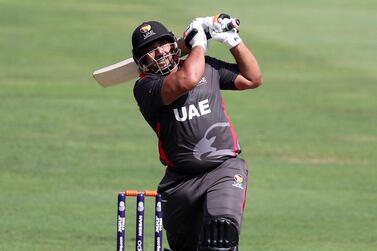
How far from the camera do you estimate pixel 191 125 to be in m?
8.48

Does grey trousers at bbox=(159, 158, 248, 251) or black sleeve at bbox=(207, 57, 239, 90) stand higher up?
black sleeve at bbox=(207, 57, 239, 90)

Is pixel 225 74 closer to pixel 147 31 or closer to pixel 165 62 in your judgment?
pixel 165 62

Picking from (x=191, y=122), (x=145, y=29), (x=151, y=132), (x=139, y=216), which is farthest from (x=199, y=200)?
(x=151, y=132)

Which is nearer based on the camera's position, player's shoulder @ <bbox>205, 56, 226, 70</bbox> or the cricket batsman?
the cricket batsman

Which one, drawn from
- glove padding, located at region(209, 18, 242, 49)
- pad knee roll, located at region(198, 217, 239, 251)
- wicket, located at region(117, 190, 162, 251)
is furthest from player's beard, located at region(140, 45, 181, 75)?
pad knee roll, located at region(198, 217, 239, 251)

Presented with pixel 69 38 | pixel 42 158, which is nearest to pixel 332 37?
pixel 69 38

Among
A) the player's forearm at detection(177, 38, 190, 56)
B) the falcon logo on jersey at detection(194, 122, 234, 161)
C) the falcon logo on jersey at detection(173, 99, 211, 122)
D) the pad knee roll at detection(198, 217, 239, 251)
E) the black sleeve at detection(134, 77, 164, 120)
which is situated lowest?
the pad knee roll at detection(198, 217, 239, 251)

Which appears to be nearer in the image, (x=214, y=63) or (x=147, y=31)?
(x=147, y=31)

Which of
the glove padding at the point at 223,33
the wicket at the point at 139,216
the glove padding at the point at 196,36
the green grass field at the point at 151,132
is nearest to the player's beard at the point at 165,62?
the glove padding at the point at 196,36

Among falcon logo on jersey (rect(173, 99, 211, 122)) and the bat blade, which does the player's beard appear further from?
the bat blade

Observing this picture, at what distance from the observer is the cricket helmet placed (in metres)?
8.49

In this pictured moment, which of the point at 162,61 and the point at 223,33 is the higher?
the point at 223,33

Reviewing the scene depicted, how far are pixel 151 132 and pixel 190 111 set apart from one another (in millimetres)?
9574

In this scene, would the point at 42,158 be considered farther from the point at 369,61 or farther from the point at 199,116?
the point at 369,61
